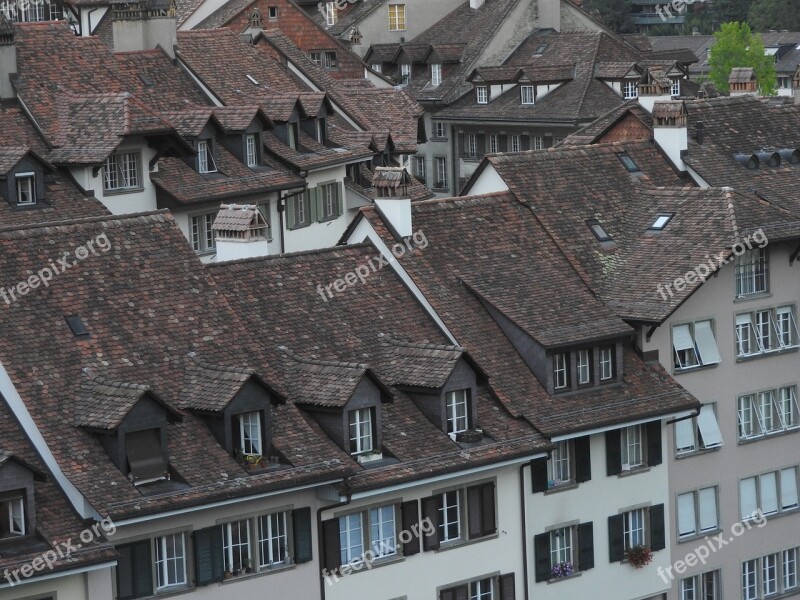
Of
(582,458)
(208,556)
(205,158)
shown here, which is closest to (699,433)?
(582,458)

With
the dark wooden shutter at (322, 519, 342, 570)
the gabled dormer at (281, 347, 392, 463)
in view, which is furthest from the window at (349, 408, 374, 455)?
the dark wooden shutter at (322, 519, 342, 570)

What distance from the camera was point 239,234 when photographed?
51562 mm

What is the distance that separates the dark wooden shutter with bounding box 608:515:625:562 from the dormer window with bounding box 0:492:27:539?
57.2 feet

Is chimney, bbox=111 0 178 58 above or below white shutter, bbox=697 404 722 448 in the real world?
above

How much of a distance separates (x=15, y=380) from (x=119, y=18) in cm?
3466

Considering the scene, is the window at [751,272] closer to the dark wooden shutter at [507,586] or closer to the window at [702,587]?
the window at [702,587]

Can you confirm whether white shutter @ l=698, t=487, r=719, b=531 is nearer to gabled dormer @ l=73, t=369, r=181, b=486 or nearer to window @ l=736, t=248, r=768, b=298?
window @ l=736, t=248, r=768, b=298

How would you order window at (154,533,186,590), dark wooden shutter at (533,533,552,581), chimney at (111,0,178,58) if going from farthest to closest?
chimney at (111,0,178,58), dark wooden shutter at (533,533,552,581), window at (154,533,186,590)

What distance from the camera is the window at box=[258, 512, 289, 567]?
144 ft

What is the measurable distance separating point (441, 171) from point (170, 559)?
241ft

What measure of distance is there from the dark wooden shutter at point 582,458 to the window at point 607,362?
6.97ft

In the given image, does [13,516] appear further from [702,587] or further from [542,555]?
[702,587]

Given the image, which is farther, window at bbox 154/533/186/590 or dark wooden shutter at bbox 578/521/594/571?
dark wooden shutter at bbox 578/521/594/571

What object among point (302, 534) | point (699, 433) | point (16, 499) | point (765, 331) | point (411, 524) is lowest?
point (411, 524)
